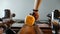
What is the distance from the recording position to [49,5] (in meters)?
1.88

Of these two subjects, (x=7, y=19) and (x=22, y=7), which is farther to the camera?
(x=22, y=7)

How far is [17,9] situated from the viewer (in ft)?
6.28

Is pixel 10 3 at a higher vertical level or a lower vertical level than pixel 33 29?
higher

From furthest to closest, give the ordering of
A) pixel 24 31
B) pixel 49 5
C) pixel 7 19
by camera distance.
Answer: pixel 49 5 → pixel 7 19 → pixel 24 31

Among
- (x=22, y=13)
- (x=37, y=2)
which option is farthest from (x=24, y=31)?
(x=22, y=13)

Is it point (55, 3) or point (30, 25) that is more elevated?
point (55, 3)

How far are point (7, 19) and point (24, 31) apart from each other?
17 cm

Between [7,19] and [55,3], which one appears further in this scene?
[55,3]

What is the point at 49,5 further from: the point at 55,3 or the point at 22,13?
the point at 22,13

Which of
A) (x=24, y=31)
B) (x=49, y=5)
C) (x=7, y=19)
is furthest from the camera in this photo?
(x=49, y=5)

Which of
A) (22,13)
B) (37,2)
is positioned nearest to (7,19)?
(37,2)

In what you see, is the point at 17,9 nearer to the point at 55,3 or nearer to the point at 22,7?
the point at 22,7

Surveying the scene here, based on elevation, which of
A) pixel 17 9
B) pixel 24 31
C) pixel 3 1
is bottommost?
pixel 24 31

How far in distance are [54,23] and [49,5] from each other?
4.44ft
